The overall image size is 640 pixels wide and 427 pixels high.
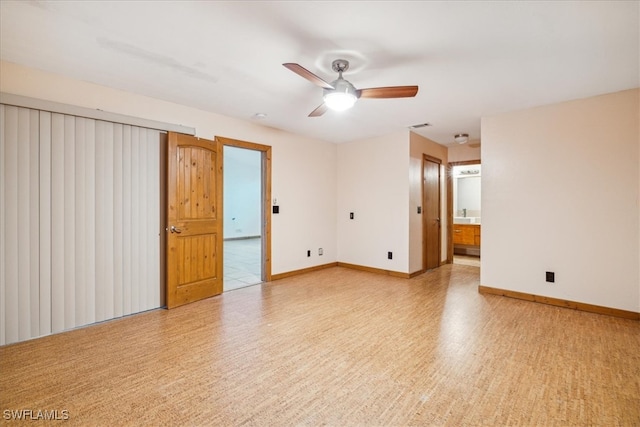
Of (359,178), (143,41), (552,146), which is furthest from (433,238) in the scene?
(143,41)

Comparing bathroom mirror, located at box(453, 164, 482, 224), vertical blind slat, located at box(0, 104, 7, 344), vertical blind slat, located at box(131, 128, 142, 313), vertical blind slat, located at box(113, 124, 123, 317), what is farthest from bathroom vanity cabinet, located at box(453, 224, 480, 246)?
vertical blind slat, located at box(0, 104, 7, 344)

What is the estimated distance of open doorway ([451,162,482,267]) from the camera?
23.3 feet

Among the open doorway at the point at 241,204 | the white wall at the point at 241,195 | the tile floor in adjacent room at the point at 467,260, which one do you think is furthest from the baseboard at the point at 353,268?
the white wall at the point at 241,195

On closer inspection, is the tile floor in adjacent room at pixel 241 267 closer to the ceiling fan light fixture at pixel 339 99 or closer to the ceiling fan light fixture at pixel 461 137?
the ceiling fan light fixture at pixel 339 99

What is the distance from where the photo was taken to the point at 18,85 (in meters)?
2.60

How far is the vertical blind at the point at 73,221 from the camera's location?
101 inches

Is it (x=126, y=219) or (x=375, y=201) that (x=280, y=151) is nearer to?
(x=375, y=201)

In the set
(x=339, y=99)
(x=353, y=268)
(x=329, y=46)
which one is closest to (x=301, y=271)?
(x=353, y=268)

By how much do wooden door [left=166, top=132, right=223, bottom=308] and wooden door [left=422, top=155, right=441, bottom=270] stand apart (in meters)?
3.50

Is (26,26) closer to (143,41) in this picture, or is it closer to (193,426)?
(143,41)

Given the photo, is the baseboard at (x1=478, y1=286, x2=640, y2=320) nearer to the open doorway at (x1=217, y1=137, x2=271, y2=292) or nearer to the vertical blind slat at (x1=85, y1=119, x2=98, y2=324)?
the open doorway at (x1=217, y1=137, x2=271, y2=292)

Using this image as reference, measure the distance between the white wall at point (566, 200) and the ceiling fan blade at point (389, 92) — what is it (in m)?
2.14

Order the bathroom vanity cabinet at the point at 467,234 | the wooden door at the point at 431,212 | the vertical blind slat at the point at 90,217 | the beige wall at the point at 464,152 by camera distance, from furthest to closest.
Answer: the bathroom vanity cabinet at the point at 467,234 < the beige wall at the point at 464,152 < the wooden door at the point at 431,212 < the vertical blind slat at the point at 90,217

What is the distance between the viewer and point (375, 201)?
5.31m
